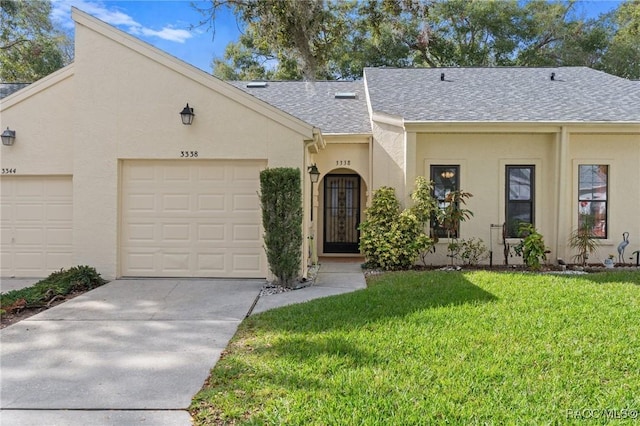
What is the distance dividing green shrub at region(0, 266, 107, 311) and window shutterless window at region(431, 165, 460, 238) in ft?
25.8

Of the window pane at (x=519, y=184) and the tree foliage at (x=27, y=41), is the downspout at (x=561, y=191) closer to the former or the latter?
the window pane at (x=519, y=184)

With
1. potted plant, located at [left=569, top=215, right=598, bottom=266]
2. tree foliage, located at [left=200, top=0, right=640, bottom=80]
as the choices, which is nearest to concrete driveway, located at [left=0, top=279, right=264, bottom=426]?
potted plant, located at [left=569, top=215, right=598, bottom=266]

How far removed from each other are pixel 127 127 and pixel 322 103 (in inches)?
258

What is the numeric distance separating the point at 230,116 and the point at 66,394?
5.85m

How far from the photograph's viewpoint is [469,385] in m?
3.66

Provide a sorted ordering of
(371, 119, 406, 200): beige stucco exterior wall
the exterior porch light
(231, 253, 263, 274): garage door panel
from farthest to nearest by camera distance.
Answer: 1. (371, 119, 406, 200): beige stucco exterior wall
2. the exterior porch light
3. (231, 253, 263, 274): garage door panel

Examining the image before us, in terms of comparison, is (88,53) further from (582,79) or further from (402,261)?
(582,79)

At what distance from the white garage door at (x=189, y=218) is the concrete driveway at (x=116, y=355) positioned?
44.8 inches

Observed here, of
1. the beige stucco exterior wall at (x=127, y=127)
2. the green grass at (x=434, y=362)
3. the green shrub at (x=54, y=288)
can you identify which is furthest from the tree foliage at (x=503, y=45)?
the green grass at (x=434, y=362)

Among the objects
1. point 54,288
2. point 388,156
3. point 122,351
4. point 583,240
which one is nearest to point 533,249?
point 583,240

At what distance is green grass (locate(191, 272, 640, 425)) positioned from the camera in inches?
128

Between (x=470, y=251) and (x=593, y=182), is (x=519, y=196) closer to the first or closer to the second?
(x=593, y=182)

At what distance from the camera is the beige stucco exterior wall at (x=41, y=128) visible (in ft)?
28.3

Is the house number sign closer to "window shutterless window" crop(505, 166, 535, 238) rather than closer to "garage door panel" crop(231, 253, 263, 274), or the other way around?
"garage door panel" crop(231, 253, 263, 274)
